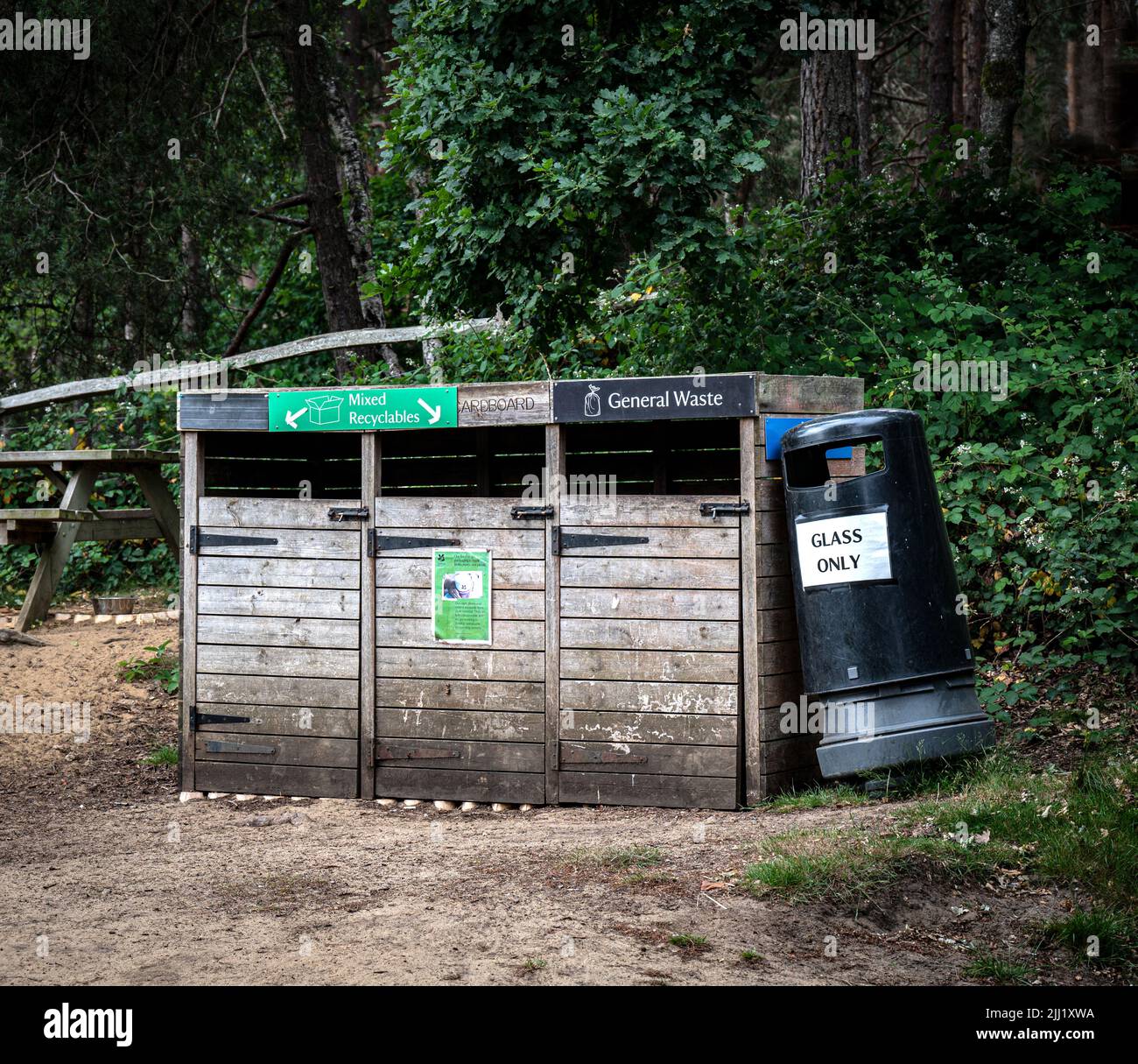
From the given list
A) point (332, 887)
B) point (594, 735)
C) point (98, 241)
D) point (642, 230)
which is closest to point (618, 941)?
point (332, 887)

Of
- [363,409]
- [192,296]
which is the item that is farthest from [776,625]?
[192,296]

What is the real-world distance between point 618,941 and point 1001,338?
6.11 metres

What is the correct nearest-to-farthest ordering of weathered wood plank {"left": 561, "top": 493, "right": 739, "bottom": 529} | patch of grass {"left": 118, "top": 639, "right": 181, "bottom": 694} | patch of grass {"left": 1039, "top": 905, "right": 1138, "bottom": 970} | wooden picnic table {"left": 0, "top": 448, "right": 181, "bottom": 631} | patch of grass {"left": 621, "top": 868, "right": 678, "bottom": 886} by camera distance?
patch of grass {"left": 1039, "top": 905, "right": 1138, "bottom": 970}, patch of grass {"left": 621, "top": 868, "right": 678, "bottom": 886}, weathered wood plank {"left": 561, "top": 493, "right": 739, "bottom": 529}, patch of grass {"left": 118, "top": 639, "right": 181, "bottom": 694}, wooden picnic table {"left": 0, "top": 448, "right": 181, "bottom": 631}

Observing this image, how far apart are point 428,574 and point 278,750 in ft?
4.34

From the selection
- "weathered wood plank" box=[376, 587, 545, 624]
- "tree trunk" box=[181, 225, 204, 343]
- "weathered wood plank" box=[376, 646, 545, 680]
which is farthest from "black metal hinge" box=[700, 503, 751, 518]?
"tree trunk" box=[181, 225, 204, 343]

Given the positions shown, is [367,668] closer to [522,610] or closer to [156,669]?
[522,610]

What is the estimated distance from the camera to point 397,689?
22.5 ft

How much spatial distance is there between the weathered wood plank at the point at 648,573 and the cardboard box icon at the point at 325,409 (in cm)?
156

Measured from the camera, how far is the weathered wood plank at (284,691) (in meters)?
6.91

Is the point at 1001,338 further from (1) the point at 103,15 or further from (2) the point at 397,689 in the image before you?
(1) the point at 103,15

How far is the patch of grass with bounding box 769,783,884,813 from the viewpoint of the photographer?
228 inches

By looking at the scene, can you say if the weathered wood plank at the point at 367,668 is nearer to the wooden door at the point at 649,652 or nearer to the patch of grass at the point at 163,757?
the wooden door at the point at 649,652

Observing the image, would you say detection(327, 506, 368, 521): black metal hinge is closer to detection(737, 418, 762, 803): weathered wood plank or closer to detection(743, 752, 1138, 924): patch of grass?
detection(737, 418, 762, 803): weathered wood plank

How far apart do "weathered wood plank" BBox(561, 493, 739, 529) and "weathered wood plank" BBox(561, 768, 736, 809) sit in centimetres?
127
